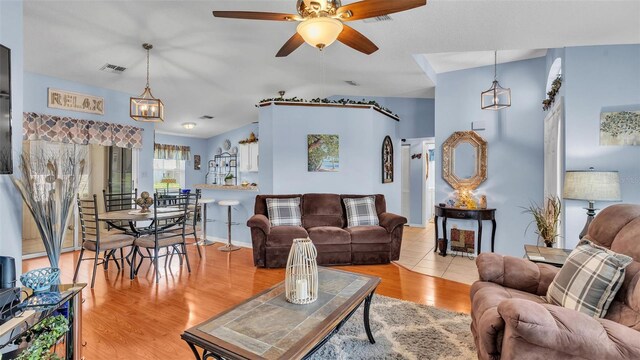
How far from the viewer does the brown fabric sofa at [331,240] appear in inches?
158

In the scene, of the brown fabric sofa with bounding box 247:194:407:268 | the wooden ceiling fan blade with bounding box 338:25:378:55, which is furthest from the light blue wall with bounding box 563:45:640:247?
the wooden ceiling fan blade with bounding box 338:25:378:55

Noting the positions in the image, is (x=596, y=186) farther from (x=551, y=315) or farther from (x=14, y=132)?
(x=14, y=132)

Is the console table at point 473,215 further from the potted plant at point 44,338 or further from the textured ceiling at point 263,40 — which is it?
the potted plant at point 44,338

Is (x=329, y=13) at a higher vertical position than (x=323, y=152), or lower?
higher

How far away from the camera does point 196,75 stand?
5.01 meters

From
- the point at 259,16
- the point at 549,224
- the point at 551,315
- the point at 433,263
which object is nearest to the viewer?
the point at 551,315

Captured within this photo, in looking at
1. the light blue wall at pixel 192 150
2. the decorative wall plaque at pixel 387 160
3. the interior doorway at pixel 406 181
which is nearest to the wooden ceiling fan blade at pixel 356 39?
the decorative wall plaque at pixel 387 160

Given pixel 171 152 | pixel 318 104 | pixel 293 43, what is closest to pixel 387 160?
pixel 318 104

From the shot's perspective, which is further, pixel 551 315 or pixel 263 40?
pixel 263 40

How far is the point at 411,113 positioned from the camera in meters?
6.32

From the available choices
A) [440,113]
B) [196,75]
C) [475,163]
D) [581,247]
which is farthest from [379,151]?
[581,247]

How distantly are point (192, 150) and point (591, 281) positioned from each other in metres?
9.87

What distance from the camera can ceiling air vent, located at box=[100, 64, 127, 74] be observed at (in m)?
4.41

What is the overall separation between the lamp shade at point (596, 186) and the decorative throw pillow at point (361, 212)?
2450 millimetres
